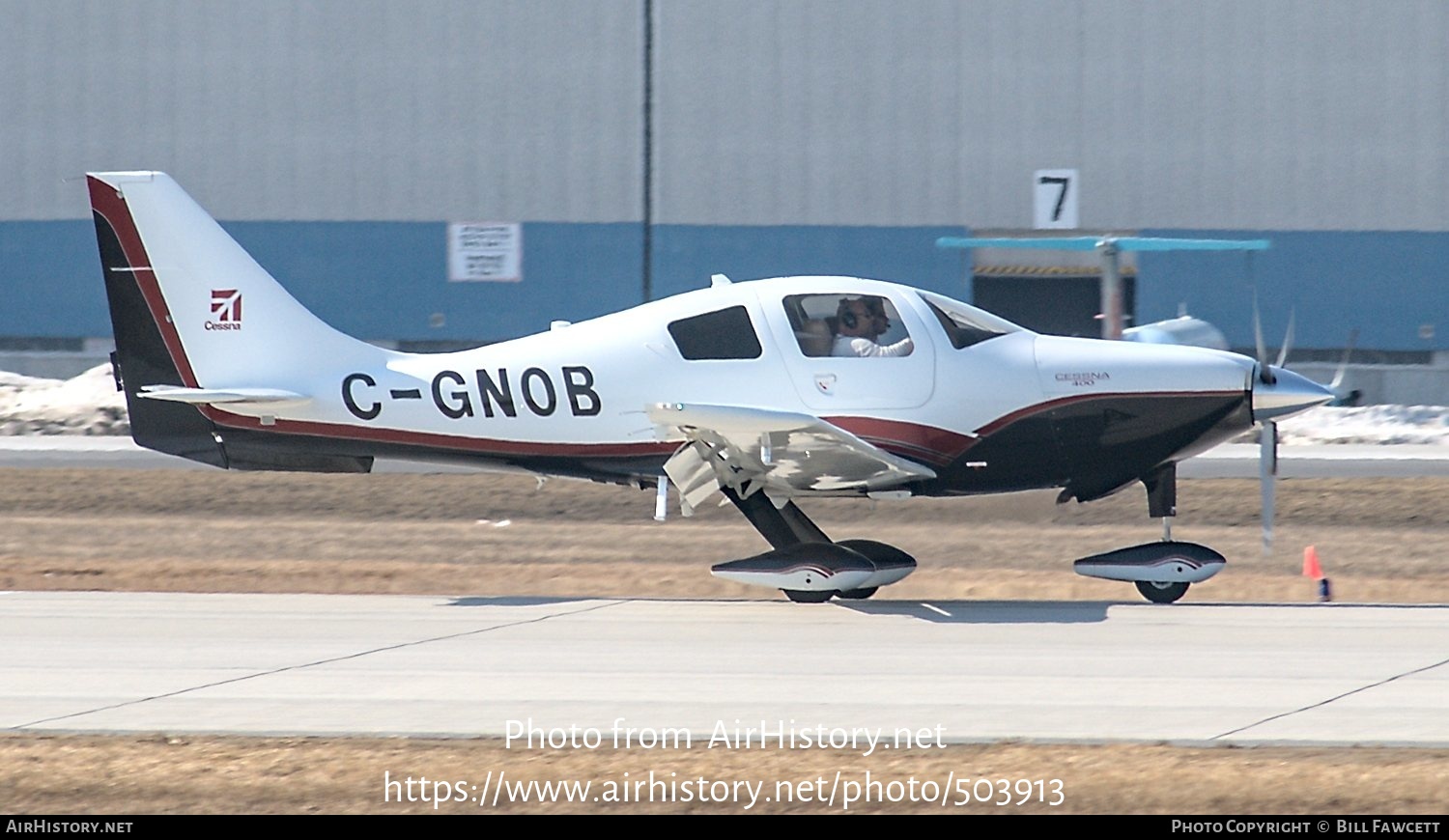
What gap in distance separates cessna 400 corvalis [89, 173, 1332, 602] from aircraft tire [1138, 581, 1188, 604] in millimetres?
22

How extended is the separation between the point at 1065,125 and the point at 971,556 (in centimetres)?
1473

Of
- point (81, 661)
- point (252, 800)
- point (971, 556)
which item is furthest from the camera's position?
point (971, 556)

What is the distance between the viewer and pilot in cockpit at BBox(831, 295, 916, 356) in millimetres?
12648

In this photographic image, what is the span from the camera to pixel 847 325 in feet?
41.6

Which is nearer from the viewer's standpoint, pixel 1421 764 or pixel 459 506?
pixel 1421 764

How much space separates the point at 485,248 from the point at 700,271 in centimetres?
388

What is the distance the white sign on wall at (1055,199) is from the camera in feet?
98.1

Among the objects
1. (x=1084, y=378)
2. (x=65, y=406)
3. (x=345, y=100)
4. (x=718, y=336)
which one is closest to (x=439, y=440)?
(x=718, y=336)

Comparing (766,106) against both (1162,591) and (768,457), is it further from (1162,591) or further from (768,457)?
(1162,591)

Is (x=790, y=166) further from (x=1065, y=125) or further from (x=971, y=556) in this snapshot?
(x=971, y=556)

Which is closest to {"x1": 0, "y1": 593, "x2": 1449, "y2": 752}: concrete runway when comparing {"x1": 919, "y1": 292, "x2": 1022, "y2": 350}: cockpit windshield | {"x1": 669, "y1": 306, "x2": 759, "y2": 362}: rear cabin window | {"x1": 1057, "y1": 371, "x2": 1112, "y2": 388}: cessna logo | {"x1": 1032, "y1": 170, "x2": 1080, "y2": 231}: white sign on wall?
{"x1": 1057, "y1": 371, "x2": 1112, "y2": 388}: cessna logo

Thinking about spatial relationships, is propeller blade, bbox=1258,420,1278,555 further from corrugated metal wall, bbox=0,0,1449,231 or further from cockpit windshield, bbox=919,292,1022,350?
corrugated metal wall, bbox=0,0,1449,231

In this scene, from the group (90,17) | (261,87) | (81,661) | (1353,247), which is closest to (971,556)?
(81,661)

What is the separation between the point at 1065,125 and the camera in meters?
30.2
